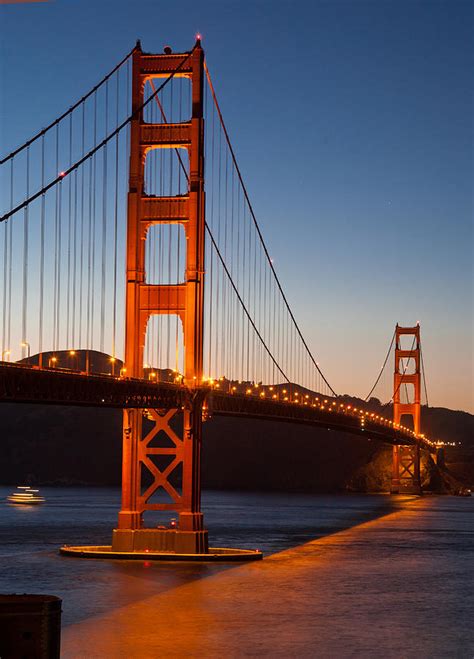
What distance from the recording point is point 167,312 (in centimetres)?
4003

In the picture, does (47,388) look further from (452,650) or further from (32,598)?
(32,598)

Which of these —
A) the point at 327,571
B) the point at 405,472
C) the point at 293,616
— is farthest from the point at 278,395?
the point at 405,472

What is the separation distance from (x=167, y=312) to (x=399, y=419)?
116 metres

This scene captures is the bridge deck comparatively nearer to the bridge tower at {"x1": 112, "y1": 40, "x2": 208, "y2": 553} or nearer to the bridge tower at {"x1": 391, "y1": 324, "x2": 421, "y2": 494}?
the bridge tower at {"x1": 112, "y1": 40, "x2": 208, "y2": 553}

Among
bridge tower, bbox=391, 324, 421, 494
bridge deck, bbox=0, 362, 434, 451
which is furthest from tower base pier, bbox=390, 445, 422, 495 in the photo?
bridge deck, bbox=0, 362, 434, 451

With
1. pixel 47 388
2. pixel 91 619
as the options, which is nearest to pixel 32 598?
pixel 91 619

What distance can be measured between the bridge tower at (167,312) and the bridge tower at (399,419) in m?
95.2

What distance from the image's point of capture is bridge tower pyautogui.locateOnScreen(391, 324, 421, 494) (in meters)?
143

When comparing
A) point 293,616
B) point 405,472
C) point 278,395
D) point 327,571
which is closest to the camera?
point 293,616

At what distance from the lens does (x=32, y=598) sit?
7227mm

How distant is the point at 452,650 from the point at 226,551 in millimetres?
19521

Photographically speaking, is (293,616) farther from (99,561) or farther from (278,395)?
(278,395)

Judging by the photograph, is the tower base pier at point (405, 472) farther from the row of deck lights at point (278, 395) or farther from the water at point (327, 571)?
the water at point (327, 571)

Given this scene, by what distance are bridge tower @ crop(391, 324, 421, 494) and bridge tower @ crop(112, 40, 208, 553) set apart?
312 feet
